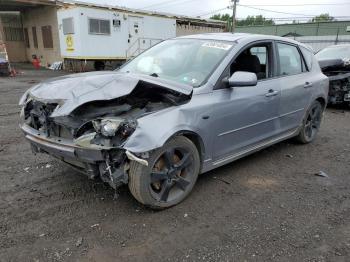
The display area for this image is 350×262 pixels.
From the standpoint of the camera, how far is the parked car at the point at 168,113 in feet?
10.1

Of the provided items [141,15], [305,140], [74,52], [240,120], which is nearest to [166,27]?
[141,15]

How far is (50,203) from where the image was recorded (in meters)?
3.57

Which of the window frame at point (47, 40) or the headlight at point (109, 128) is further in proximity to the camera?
the window frame at point (47, 40)

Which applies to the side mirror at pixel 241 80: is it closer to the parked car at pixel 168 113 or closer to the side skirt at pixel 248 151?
the parked car at pixel 168 113

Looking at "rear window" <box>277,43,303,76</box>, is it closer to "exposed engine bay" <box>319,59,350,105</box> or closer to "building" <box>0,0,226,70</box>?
"exposed engine bay" <box>319,59,350,105</box>

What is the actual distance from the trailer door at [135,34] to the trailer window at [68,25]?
3050mm

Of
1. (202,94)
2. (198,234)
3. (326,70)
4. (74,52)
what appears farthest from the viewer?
(74,52)

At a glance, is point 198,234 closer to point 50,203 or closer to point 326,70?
point 50,203

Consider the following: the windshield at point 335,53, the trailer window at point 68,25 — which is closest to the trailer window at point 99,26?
the trailer window at point 68,25

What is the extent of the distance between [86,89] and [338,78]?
763cm

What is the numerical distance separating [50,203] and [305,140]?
4.32 meters

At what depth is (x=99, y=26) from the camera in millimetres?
16625

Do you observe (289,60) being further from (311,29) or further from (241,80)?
(311,29)

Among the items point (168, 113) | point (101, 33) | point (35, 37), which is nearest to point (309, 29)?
point (101, 33)
